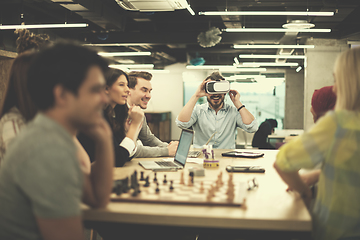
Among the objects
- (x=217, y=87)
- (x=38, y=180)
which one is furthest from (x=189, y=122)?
(x=38, y=180)

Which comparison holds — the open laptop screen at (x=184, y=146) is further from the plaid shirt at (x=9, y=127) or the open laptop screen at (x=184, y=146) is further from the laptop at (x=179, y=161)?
the plaid shirt at (x=9, y=127)

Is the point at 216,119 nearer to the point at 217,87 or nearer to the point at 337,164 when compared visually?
the point at 217,87

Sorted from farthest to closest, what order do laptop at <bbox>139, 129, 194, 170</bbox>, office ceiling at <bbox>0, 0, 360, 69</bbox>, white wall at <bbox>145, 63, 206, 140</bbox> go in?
white wall at <bbox>145, 63, 206, 140</bbox> → office ceiling at <bbox>0, 0, 360, 69</bbox> → laptop at <bbox>139, 129, 194, 170</bbox>

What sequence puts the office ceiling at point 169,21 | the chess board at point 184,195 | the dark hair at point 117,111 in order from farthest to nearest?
the office ceiling at point 169,21, the dark hair at point 117,111, the chess board at point 184,195

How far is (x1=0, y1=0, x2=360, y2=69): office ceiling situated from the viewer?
7.23m

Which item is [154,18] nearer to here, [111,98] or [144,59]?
[144,59]

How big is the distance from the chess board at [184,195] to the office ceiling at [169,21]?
217 inches

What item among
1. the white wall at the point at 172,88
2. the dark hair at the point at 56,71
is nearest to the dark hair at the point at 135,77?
the dark hair at the point at 56,71

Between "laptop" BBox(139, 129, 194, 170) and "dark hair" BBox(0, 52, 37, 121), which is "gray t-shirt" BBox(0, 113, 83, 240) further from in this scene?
"laptop" BBox(139, 129, 194, 170)

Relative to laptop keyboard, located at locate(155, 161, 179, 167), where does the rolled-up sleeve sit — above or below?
above

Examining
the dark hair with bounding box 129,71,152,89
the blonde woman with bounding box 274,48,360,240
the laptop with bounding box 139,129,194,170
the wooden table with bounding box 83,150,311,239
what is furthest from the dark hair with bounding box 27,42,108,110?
the dark hair with bounding box 129,71,152,89

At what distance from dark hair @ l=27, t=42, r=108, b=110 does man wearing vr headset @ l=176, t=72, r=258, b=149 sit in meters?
2.33

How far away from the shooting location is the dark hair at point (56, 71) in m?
1.14

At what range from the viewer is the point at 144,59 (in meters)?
13.7
